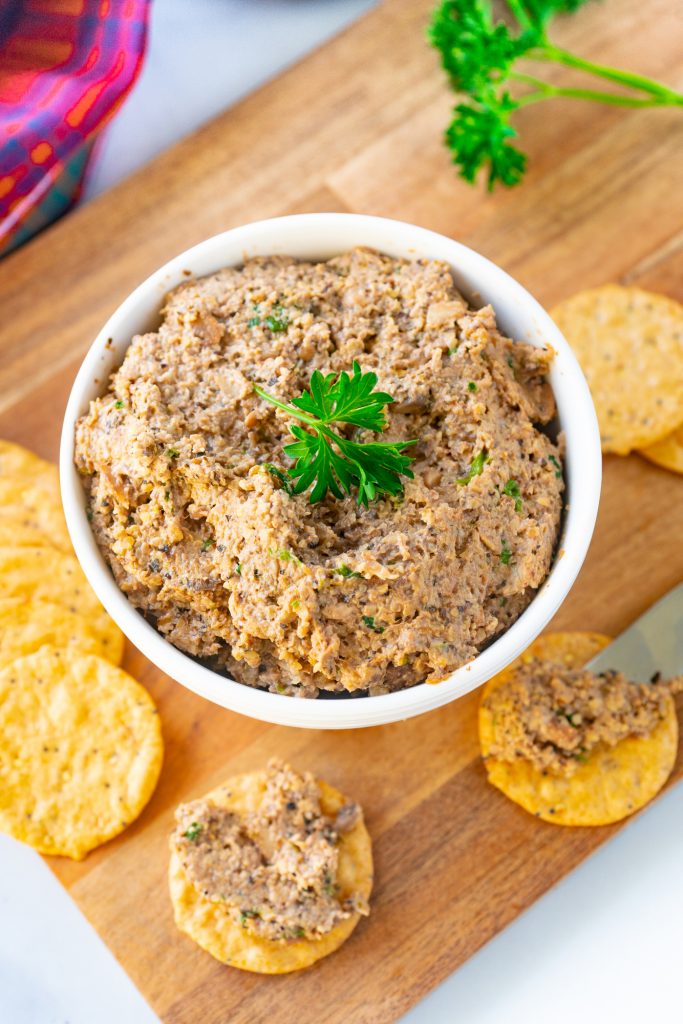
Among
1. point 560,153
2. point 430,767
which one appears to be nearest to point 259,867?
point 430,767

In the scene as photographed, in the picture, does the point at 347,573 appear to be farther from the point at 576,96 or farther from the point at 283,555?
the point at 576,96

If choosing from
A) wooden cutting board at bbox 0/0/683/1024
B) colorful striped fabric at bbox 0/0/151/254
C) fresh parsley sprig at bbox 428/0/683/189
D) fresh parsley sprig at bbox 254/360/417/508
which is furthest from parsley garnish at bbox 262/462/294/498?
colorful striped fabric at bbox 0/0/151/254

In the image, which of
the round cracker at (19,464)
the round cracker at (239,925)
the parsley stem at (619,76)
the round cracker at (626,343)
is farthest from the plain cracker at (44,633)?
the parsley stem at (619,76)

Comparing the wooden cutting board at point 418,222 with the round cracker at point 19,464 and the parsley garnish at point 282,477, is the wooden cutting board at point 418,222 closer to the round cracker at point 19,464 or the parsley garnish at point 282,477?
the round cracker at point 19,464

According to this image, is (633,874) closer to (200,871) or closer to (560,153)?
(200,871)

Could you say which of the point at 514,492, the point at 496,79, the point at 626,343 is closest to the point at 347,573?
the point at 514,492
